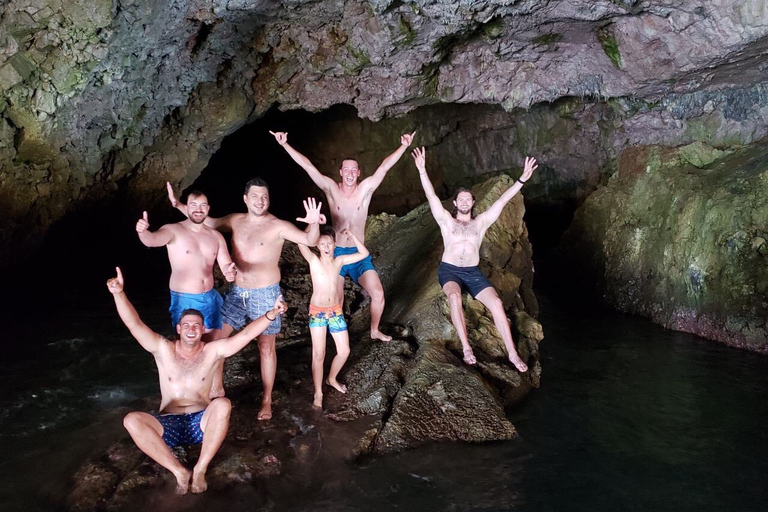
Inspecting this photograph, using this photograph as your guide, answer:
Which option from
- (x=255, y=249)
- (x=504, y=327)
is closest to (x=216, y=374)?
(x=255, y=249)

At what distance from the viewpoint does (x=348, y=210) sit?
6.54 m

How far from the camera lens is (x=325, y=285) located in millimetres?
5332

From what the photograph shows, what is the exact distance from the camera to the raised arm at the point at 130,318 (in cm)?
415

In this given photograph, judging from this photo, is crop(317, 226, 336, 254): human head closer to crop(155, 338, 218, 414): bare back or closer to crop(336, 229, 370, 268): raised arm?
crop(336, 229, 370, 268): raised arm

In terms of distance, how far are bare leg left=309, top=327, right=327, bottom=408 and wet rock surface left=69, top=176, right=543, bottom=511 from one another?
0.45 feet

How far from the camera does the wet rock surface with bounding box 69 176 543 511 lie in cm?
446

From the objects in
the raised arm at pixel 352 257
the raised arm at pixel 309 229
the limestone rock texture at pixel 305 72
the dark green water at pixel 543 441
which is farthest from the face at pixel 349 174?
the dark green water at pixel 543 441

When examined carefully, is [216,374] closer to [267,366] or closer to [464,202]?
[267,366]

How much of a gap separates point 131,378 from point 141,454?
7.47ft

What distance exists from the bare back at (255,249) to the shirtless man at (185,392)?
2.79ft

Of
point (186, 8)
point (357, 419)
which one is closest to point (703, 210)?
point (357, 419)

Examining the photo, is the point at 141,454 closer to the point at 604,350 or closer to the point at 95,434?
the point at 95,434

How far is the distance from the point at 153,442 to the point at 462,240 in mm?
3723

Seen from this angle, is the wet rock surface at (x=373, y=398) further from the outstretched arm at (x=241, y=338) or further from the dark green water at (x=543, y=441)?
the outstretched arm at (x=241, y=338)
